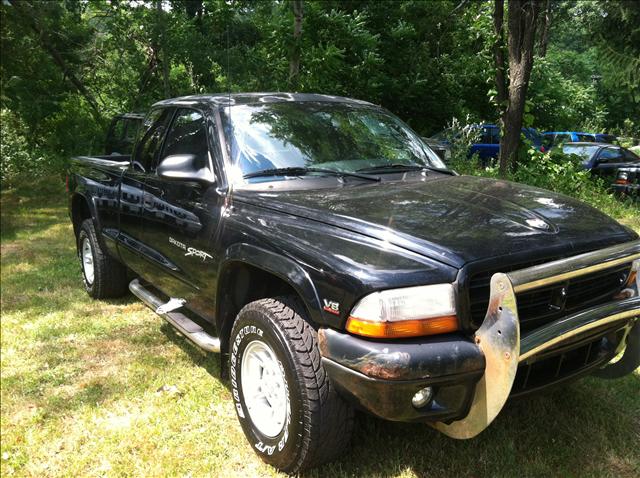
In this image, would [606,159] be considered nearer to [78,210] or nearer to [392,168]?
[392,168]

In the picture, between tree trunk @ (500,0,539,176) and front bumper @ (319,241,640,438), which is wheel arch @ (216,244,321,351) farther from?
tree trunk @ (500,0,539,176)

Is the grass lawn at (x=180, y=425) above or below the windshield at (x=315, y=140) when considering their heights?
below

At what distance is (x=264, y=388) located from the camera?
2.74 metres

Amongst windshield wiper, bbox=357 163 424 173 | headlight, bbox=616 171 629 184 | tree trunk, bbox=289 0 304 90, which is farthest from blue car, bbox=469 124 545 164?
windshield wiper, bbox=357 163 424 173

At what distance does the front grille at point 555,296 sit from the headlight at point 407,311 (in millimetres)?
141

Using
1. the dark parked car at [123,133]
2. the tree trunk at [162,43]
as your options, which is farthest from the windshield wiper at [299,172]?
the tree trunk at [162,43]

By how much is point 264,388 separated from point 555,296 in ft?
4.72

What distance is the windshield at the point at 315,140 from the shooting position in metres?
3.25

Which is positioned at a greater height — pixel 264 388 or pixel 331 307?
pixel 331 307

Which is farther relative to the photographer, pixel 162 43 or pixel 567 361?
pixel 162 43

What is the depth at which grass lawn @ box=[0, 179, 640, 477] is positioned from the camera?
271 cm

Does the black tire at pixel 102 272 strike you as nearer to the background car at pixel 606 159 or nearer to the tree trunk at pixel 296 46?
the tree trunk at pixel 296 46

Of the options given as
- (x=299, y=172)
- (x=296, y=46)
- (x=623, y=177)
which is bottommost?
(x=623, y=177)

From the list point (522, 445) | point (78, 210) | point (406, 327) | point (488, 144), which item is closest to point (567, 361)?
point (522, 445)
